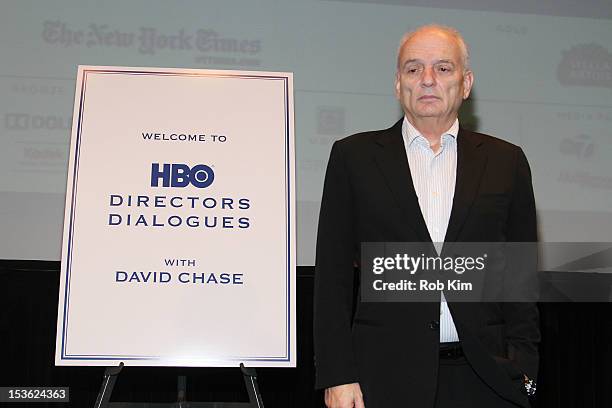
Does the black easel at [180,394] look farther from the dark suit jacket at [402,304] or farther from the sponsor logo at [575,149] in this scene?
the sponsor logo at [575,149]

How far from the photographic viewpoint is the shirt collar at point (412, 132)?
2.05 m

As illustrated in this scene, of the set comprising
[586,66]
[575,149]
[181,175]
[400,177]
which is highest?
[586,66]

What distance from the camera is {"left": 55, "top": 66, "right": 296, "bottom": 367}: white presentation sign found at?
239cm

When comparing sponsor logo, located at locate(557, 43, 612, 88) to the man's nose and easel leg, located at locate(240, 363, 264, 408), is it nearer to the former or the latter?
the man's nose

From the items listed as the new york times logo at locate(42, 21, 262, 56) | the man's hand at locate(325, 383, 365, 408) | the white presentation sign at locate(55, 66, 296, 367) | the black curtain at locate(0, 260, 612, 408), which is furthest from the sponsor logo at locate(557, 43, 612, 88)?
the man's hand at locate(325, 383, 365, 408)

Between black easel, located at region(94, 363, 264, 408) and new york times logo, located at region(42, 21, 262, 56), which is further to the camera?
new york times logo, located at region(42, 21, 262, 56)

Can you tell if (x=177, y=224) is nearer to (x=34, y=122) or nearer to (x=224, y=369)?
(x=224, y=369)

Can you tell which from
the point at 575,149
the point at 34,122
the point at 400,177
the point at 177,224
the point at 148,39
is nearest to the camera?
the point at 400,177

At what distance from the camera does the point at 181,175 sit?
2504mm

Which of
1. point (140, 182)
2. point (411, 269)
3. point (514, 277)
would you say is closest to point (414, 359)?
point (411, 269)

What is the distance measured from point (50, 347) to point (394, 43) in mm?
2313

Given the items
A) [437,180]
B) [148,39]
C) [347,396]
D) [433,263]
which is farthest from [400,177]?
[148,39]

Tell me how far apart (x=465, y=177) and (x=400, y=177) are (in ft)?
0.54

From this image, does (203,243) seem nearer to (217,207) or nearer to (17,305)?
(217,207)
